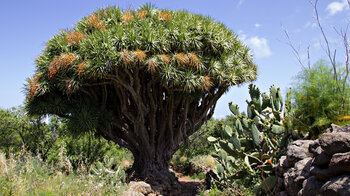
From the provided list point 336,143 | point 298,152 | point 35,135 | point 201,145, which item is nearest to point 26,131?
point 35,135

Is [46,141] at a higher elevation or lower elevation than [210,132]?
lower

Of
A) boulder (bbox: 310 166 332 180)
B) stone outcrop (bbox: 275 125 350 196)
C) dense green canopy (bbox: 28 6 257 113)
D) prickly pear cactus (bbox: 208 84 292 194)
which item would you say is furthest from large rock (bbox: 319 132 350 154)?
dense green canopy (bbox: 28 6 257 113)

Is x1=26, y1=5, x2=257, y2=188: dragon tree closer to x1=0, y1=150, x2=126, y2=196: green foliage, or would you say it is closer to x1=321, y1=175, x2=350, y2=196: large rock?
x1=0, y1=150, x2=126, y2=196: green foliage

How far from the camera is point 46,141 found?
13297 mm

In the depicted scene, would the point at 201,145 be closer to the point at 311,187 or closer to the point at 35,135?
the point at 35,135

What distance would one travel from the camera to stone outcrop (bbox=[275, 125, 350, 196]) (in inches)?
115

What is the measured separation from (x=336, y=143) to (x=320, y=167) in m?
0.40

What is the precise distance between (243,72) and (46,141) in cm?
971

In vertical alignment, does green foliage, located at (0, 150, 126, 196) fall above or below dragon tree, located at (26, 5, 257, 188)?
below

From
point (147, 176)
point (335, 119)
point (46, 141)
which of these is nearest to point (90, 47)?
point (147, 176)

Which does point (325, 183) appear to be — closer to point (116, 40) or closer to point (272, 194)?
point (272, 194)

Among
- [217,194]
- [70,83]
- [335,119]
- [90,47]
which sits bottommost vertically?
[217,194]

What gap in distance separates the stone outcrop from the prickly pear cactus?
2.29 feet

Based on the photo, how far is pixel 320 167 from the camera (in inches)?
129
